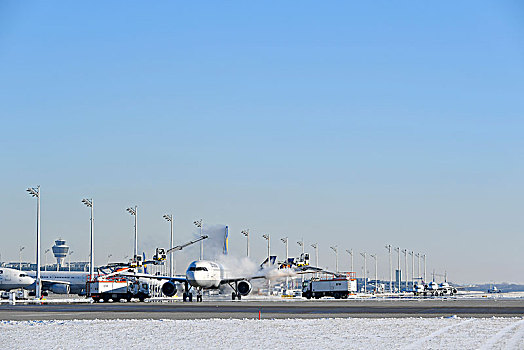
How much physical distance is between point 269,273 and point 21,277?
47283 millimetres

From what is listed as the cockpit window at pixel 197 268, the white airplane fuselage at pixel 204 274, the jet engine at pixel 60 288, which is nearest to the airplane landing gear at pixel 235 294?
the white airplane fuselage at pixel 204 274

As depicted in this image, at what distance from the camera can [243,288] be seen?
90.8 meters

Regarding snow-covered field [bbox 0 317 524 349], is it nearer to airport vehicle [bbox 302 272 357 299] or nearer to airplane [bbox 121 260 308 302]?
airplane [bbox 121 260 308 302]

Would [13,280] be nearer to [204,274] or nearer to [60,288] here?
[60,288]

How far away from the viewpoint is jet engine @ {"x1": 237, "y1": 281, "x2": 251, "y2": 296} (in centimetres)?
9056

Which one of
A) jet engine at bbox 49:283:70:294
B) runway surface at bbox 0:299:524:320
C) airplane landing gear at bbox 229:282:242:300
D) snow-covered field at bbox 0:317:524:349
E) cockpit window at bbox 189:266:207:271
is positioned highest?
cockpit window at bbox 189:266:207:271

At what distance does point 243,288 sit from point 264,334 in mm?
62243

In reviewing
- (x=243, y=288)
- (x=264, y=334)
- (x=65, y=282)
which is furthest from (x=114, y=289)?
(x=264, y=334)

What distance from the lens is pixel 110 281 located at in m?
83.3

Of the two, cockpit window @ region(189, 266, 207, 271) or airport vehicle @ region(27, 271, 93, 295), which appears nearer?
cockpit window @ region(189, 266, 207, 271)

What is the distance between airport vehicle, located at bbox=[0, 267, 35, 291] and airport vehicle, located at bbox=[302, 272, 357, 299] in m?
48.1

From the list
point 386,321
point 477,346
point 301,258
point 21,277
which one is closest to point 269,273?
point 301,258

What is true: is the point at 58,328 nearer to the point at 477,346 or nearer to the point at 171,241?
the point at 477,346

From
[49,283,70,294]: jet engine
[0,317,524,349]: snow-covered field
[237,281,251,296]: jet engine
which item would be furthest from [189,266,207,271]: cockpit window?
[0,317,524,349]: snow-covered field
